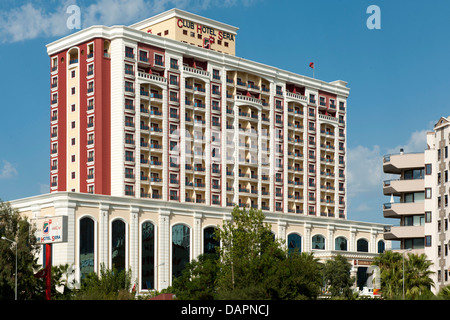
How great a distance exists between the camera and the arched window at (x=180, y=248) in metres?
112

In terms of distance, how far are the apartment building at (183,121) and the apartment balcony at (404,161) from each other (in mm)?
25545

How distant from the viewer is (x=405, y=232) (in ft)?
364

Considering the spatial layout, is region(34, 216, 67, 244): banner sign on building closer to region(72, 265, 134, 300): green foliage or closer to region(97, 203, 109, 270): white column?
region(72, 265, 134, 300): green foliage

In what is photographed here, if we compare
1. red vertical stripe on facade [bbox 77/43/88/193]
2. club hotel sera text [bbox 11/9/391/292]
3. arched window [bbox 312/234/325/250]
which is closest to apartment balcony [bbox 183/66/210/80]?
club hotel sera text [bbox 11/9/391/292]

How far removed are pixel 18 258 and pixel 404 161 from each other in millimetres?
58628

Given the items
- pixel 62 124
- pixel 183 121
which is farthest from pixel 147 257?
pixel 62 124

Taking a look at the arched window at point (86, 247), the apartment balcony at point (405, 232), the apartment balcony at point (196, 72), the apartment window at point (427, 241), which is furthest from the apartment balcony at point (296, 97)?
the arched window at point (86, 247)

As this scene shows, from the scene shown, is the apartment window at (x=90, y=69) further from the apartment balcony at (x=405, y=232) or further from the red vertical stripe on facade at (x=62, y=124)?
the apartment balcony at (x=405, y=232)

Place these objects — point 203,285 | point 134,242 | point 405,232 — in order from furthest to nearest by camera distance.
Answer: point 405,232, point 134,242, point 203,285

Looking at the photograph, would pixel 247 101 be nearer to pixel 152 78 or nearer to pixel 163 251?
pixel 152 78

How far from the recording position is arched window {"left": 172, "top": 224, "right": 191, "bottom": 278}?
112 metres

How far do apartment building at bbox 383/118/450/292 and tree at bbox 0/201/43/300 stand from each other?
5234 centimetres

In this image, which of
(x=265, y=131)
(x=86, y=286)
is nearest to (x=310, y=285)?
(x=86, y=286)
